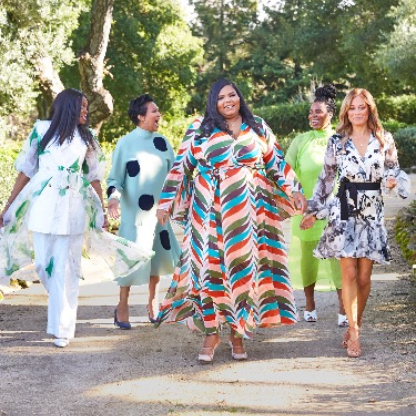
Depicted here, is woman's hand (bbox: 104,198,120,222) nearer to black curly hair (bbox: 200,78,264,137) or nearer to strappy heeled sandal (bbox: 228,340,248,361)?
black curly hair (bbox: 200,78,264,137)

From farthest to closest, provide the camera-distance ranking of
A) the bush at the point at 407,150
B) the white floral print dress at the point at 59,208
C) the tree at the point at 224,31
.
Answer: the tree at the point at 224,31, the bush at the point at 407,150, the white floral print dress at the point at 59,208

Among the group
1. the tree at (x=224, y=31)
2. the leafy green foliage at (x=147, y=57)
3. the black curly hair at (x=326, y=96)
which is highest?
the tree at (x=224, y=31)

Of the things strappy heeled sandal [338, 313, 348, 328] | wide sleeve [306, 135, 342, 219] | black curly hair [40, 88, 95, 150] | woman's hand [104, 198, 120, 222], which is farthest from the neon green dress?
black curly hair [40, 88, 95, 150]

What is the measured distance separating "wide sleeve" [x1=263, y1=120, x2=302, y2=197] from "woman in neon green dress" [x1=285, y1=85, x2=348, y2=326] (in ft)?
3.98

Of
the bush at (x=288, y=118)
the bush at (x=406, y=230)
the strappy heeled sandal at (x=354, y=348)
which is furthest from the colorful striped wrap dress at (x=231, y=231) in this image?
the bush at (x=288, y=118)

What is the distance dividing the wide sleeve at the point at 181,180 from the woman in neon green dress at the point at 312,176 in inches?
58.0

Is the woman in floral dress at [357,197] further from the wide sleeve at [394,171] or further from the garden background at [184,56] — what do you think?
the garden background at [184,56]

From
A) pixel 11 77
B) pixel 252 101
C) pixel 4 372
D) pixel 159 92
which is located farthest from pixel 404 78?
pixel 252 101

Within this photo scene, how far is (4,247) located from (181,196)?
1.59 meters

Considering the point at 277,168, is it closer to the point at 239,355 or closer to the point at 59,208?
the point at 239,355

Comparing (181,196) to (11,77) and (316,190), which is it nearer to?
(316,190)

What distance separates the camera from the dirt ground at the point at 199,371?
16.8ft

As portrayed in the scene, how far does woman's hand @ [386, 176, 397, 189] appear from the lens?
631 cm

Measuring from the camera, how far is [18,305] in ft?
28.4
